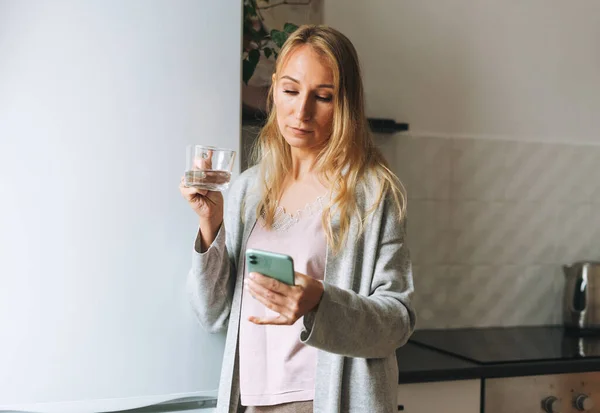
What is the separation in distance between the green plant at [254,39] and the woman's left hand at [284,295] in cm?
87

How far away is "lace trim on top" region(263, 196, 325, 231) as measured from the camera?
127cm

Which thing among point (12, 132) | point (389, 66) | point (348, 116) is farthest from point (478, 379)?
point (12, 132)

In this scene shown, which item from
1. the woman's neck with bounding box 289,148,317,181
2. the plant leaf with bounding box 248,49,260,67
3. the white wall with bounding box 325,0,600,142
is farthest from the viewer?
the white wall with bounding box 325,0,600,142

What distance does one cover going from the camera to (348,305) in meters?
1.10

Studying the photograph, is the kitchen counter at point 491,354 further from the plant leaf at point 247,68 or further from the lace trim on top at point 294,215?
the plant leaf at point 247,68

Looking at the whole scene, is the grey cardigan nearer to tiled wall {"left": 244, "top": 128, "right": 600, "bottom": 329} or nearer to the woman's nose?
the woman's nose

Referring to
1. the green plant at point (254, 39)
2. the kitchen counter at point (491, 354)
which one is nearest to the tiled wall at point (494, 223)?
the kitchen counter at point (491, 354)

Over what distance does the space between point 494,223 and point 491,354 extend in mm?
601

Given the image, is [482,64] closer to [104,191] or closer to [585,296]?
[585,296]

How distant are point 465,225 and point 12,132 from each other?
1.50 m

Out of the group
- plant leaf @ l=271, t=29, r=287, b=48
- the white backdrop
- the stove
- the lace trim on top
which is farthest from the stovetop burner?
plant leaf @ l=271, t=29, r=287, b=48

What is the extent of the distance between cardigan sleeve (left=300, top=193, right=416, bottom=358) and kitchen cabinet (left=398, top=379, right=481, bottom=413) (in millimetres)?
495

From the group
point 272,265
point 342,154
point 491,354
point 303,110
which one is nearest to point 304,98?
point 303,110

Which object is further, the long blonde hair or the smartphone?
the long blonde hair
